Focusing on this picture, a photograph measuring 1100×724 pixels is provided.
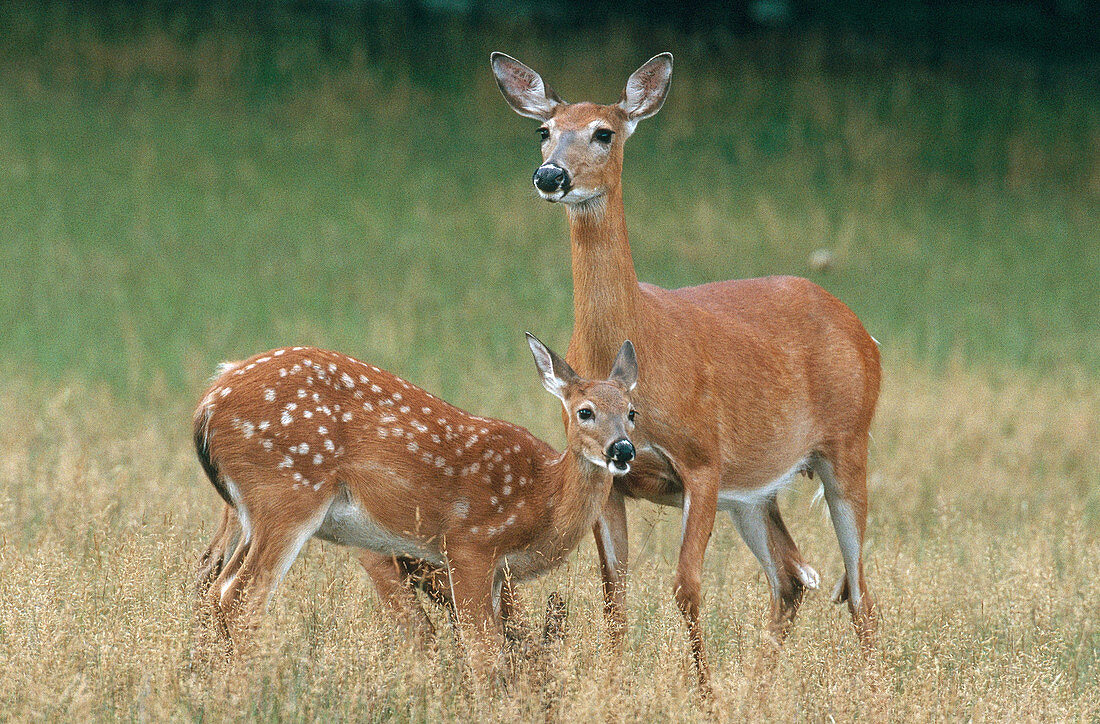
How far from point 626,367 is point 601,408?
0.25 metres

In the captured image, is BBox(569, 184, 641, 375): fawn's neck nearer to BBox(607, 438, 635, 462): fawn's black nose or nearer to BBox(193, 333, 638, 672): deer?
A: BBox(193, 333, 638, 672): deer

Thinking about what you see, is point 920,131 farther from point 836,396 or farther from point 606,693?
point 606,693

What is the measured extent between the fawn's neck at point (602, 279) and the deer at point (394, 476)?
10.1 inches

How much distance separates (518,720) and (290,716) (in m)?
0.75

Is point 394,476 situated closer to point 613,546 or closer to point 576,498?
point 576,498

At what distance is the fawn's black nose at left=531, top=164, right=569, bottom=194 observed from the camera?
20.0 ft

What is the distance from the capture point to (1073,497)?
386 inches

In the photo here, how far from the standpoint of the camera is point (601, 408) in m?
5.99

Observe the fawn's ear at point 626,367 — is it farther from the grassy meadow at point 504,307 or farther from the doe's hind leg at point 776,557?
the doe's hind leg at point 776,557

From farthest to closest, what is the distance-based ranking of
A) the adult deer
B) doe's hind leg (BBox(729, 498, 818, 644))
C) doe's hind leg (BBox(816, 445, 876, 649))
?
doe's hind leg (BBox(729, 498, 818, 644))
doe's hind leg (BBox(816, 445, 876, 649))
the adult deer

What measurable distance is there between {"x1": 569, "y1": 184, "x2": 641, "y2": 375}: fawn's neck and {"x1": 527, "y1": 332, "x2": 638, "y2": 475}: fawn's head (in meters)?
→ 0.21

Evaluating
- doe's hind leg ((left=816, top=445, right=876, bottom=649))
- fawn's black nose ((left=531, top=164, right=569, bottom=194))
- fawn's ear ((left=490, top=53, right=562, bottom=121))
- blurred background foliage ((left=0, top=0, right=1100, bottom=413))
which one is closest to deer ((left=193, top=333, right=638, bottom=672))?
fawn's black nose ((left=531, top=164, right=569, bottom=194))

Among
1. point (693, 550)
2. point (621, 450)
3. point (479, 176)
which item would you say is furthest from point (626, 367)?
point (479, 176)

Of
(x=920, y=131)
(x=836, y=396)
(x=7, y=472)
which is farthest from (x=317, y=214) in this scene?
(x=836, y=396)
